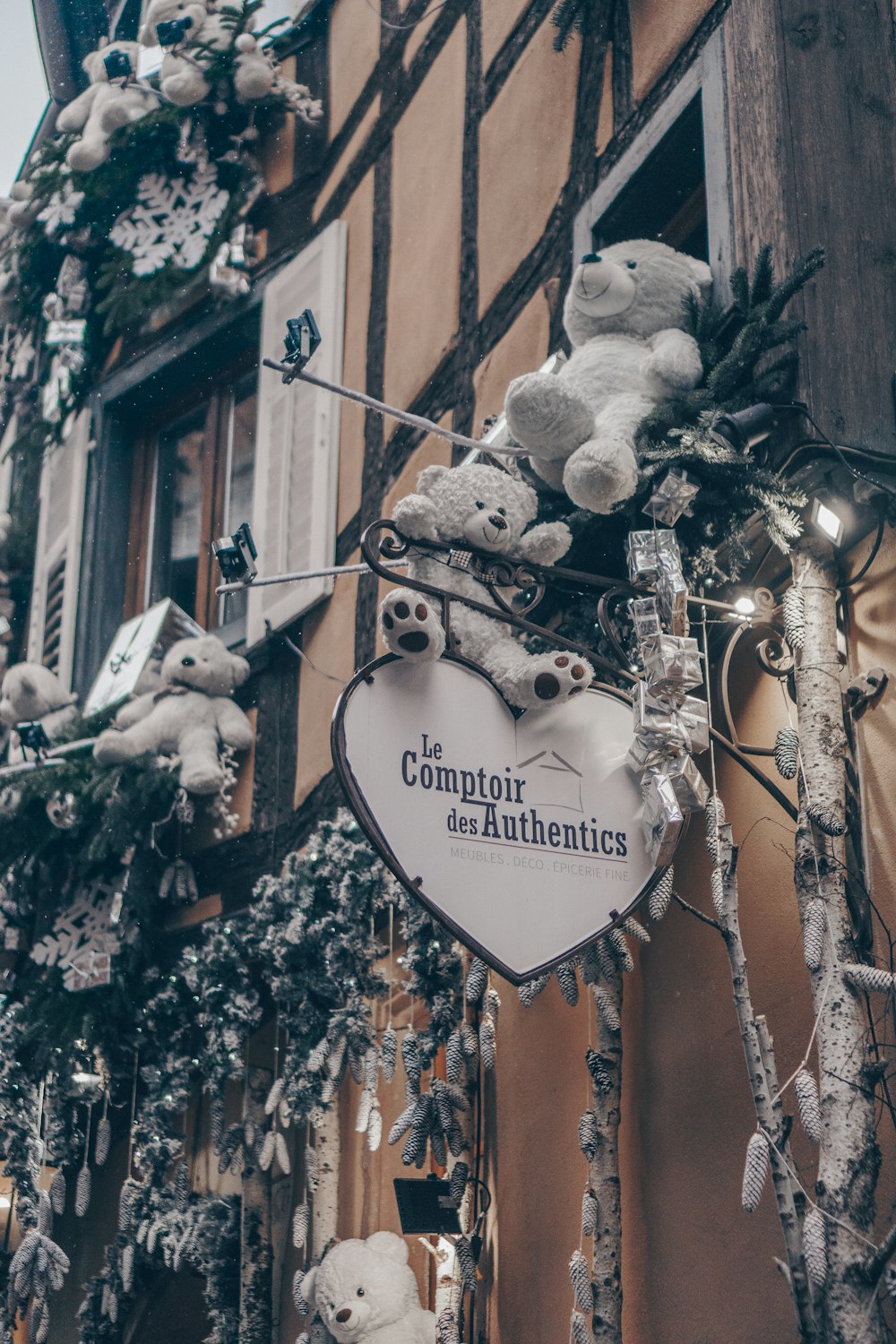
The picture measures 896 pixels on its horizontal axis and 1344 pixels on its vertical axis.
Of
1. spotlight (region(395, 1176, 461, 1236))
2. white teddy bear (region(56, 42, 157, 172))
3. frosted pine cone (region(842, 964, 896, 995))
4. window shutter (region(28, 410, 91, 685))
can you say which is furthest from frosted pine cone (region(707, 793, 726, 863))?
white teddy bear (region(56, 42, 157, 172))

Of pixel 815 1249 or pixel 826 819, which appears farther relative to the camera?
pixel 826 819

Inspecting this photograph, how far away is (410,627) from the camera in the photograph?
337cm

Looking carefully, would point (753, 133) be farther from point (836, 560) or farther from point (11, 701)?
point (11, 701)

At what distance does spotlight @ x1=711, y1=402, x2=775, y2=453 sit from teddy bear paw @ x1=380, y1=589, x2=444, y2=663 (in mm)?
838

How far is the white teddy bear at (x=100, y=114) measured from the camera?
8.16 metres

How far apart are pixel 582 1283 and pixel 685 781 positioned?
1.19 m

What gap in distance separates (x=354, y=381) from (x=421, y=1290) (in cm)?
355

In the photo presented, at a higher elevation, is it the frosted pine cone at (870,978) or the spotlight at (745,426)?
the spotlight at (745,426)

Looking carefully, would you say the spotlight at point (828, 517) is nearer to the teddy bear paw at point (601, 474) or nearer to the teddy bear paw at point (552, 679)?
the teddy bear paw at point (601, 474)

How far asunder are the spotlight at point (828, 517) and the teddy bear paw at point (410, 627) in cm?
92

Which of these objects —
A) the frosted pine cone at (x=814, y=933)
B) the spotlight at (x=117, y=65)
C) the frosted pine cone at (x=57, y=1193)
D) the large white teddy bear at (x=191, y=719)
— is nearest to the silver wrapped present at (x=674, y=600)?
the frosted pine cone at (x=814, y=933)

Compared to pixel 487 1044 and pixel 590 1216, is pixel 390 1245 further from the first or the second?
pixel 590 1216

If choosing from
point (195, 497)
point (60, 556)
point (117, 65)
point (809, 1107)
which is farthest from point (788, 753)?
point (117, 65)

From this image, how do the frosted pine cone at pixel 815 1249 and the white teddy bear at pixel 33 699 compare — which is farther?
the white teddy bear at pixel 33 699
